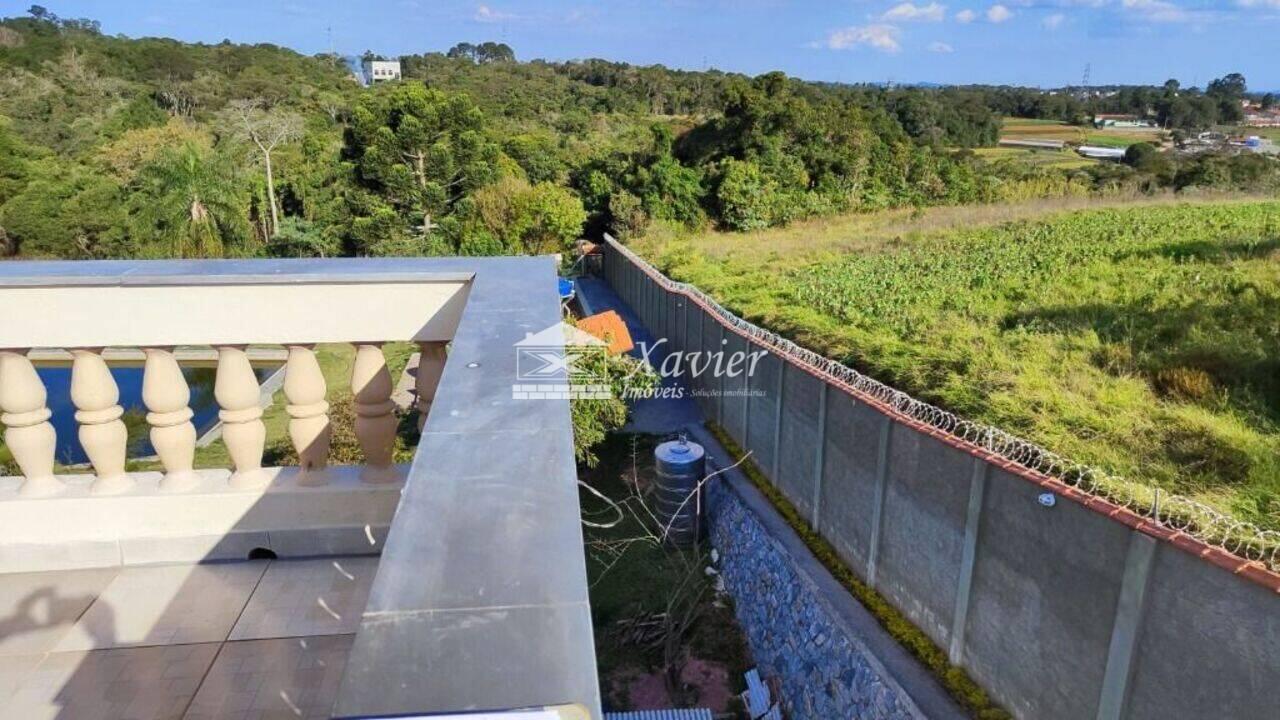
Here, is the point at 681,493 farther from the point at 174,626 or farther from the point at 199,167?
the point at 199,167

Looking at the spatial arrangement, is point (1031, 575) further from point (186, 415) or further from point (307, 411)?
point (186, 415)

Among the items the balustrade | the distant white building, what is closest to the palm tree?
the balustrade

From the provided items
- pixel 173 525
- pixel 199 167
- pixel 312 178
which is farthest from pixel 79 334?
pixel 312 178

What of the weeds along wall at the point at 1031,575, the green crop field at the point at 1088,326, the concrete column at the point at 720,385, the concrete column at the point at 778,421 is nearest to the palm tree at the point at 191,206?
the green crop field at the point at 1088,326

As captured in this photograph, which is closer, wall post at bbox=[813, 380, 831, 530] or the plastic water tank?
wall post at bbox=[813, 380, 831, 530]

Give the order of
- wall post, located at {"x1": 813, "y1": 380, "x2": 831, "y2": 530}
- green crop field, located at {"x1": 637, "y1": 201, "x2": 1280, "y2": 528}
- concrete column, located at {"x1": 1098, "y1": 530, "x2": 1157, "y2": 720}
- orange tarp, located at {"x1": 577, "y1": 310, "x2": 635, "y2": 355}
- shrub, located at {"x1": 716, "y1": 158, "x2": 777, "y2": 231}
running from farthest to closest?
shrub, located at {"x1": 716, "y1": 158, "x2": 777, "y2": 231}
orange tarp, located at {"x1": 577, "y1": 310, "x2": 635, "y2": 355}
wall post, located at {"x1": 813, "y1": 380, "x2": 831, "y2": 530}
green crop field, located at {"x1": 637, "y1": 201, "x2": 1280, "y2": 528}
concrete column, located at {"x1": 1098, "y1": 530, "x2": 1157, "y2": 720}

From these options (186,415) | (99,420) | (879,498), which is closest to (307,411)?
(186,415)

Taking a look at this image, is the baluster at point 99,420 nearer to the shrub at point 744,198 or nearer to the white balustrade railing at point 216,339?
the white balustrade railing at point 216,339

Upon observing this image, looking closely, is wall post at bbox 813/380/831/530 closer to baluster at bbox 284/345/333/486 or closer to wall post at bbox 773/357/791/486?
wall post at bbox 773/357/791/486
